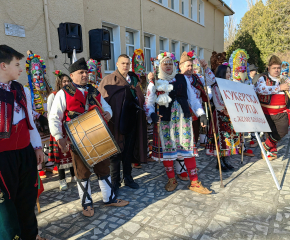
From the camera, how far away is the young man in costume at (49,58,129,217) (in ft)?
8.68

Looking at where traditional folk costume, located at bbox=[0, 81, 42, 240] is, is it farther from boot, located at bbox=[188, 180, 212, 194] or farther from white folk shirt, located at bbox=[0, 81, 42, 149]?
boot, located at bbox=[188, 180, 212, 194]

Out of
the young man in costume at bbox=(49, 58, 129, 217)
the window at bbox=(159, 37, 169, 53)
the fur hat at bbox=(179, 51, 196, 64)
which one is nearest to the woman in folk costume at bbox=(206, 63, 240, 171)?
the fur hat at bbox=(179, 51, 196, 64)

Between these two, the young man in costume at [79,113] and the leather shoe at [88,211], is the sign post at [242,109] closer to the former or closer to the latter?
the young man in costume at [79,113]

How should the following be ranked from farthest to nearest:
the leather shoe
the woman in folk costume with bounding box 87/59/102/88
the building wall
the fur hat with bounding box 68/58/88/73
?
the building wall < the woman in folk costume with bounding box 87/59/102/88 < the leather shoe < the fur hat with bounding box 68/58/88/73

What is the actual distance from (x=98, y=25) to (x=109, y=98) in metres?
5.92

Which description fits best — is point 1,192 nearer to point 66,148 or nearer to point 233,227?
point 66,148

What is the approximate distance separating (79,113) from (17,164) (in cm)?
93

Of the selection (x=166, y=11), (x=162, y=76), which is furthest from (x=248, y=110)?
(x=166, y=11)

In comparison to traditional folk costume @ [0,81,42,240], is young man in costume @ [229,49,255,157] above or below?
above

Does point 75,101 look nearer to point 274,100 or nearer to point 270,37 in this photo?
point 274,100

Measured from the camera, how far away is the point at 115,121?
338 centimetres

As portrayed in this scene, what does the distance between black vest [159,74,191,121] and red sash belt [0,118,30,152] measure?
1.88 meters

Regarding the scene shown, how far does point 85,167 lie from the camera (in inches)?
111

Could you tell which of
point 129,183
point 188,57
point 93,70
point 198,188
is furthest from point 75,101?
point 93,70
